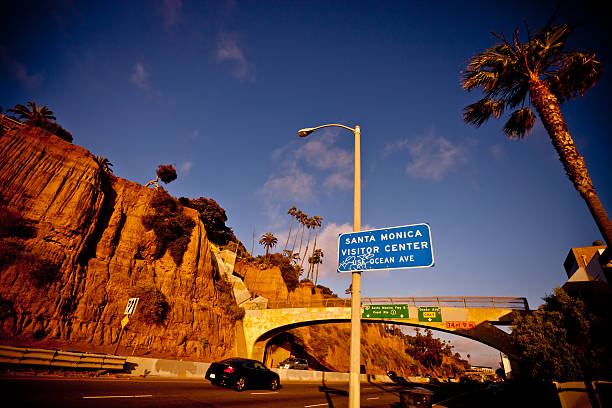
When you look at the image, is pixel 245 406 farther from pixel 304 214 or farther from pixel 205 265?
pixel 304 214

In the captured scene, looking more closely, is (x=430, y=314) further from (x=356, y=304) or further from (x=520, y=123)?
(x=356, y=304)

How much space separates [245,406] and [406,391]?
19.9 ft

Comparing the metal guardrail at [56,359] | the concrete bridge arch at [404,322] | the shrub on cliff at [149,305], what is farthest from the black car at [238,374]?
the concrete bridge arch at [404,322]

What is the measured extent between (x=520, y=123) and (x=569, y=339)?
11.0 meters

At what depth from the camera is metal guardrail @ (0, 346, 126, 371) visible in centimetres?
1113

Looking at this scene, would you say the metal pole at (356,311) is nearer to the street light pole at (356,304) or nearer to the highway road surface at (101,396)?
the street light pole at (356,304)

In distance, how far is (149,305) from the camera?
25250mm

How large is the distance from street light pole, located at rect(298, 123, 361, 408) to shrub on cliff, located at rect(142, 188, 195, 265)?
27.9 metres

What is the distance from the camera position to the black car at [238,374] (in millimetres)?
13914

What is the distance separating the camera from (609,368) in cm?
1184

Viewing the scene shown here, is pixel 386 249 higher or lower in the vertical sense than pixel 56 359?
higher

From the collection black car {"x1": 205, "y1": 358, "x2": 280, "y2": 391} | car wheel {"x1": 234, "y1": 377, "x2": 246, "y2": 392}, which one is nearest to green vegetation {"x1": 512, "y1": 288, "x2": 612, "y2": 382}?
black car {"x1": 205, "y1": 358, "x2": 280, "y2": 391}

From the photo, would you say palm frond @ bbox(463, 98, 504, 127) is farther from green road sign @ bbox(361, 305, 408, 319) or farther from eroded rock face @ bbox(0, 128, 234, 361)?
eroded rock face @ bbox(0, 128, 234, 361)

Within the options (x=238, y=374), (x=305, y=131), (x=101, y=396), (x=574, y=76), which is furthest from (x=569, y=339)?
(x=101, y=396)
